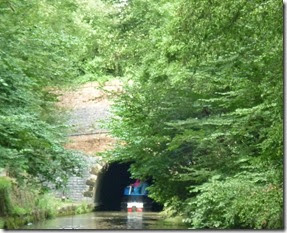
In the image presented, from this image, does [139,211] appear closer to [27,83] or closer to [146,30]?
[146,30]

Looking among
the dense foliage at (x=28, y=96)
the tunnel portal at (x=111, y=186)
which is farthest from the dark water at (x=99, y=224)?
the tunnel portal at (x=111, y=186)

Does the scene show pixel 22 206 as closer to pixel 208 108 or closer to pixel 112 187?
pixel 208 108

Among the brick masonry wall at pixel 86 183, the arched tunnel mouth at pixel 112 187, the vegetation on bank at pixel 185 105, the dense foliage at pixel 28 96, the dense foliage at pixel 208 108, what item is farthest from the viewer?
the arched tunnel mouth at pixel 112 187

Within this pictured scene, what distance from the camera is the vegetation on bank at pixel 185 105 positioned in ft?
20.2

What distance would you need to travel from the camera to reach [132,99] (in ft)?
35.6

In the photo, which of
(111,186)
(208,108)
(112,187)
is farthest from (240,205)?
(112,187)

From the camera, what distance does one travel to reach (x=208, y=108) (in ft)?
31.9

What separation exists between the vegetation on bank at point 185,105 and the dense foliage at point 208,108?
0.7 inches

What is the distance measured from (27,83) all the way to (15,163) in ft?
3.91

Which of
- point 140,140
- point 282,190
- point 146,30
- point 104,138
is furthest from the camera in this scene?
point 104,138

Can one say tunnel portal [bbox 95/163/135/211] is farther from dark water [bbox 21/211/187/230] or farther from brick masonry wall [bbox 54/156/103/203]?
dark water [bbox 21/211/187/230]

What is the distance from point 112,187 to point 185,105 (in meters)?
11.4

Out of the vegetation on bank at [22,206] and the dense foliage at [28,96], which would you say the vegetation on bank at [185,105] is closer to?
the dense foliage at [28,96]

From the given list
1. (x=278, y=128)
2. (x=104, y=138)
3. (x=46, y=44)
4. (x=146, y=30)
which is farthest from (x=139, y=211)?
(x=278, y=128)
